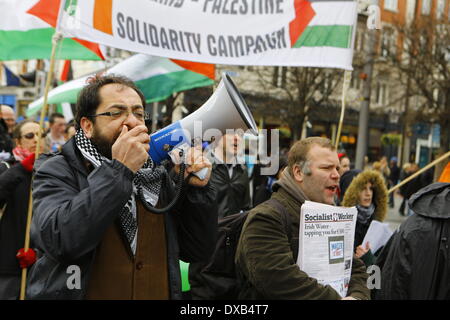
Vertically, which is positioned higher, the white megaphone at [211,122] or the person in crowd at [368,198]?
the white megaphone at [211,122]

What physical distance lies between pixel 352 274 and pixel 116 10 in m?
2.70

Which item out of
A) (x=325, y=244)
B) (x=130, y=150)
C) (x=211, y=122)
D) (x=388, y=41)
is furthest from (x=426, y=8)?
(x=130, y=150)

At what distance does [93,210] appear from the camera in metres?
1.62

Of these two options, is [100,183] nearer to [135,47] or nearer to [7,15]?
[135,47]

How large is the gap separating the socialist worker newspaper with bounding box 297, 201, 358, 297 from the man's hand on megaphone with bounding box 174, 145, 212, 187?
1.77ft

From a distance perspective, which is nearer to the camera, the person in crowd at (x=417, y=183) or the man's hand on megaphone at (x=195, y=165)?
the man's hand on megaphone at (x=195, y=165)

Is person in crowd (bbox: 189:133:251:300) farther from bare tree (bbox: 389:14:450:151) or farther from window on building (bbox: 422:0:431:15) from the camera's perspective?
window on building (bbox: 422:0:431:15)

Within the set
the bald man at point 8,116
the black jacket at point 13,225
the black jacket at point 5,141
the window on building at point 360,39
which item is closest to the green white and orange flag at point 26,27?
the black jacket at point 5,141

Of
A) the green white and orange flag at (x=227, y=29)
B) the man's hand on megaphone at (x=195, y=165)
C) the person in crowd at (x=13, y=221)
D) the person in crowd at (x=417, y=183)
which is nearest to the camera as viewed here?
the man's hand on megaphone at (x=195, y=165)

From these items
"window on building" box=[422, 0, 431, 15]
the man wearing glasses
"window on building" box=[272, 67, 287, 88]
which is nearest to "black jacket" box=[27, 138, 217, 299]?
the man wearing glasses

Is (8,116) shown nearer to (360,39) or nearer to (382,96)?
(360,39)

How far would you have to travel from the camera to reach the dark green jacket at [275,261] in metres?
2.29

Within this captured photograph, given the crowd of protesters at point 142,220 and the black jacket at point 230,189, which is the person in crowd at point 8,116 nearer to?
the black jacket at point 230,189

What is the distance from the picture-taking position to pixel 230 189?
5.74 m
